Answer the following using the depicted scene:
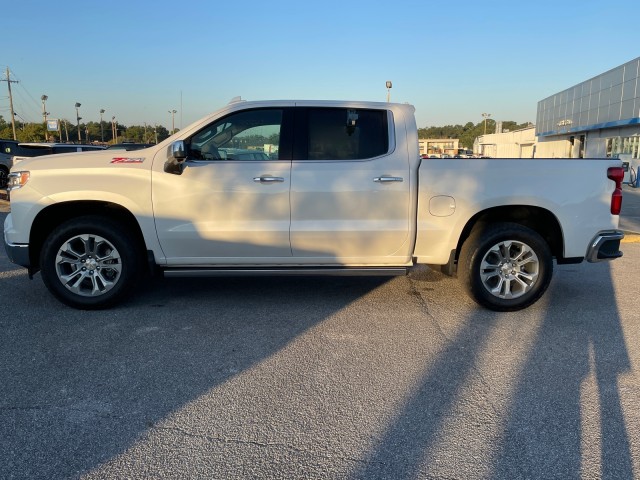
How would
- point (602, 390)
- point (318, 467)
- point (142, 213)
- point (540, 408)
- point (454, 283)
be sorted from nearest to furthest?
point (318, 467), point (540, 408), point (602, 390), point (142, 213), point (454, 283)

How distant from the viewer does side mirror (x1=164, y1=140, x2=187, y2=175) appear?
4.82m

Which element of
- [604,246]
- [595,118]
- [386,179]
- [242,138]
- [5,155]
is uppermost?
[595,118]

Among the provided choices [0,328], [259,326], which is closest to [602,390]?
[259,326]

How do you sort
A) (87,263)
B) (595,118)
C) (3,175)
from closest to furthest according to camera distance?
(87,263)
(3,175)
(595,118)

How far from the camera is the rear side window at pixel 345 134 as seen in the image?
5.17 meters

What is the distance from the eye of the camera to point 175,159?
496 centimetres

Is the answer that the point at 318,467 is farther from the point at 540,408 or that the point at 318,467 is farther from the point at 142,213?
the point at 142,213

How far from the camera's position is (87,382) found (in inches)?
144

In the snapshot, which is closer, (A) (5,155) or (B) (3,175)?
(A) (5,155)

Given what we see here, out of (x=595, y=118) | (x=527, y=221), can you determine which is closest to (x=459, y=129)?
(x=595, y=118)

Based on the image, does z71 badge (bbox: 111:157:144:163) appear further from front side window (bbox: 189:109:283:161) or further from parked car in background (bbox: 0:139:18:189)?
parked car in background (bbox: 0:139:18:189)

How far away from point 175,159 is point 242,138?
27.0 inches

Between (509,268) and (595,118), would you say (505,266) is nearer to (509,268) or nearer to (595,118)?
(509,268)

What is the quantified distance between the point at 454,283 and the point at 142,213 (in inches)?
146
